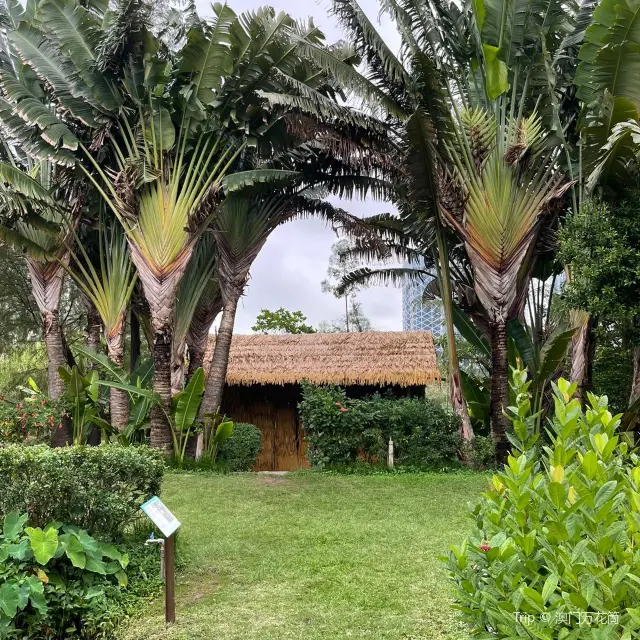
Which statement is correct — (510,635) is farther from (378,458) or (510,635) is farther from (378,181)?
Answer: (378,181)

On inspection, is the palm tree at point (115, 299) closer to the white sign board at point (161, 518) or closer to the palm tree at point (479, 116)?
the palm tree at point (479, 116)

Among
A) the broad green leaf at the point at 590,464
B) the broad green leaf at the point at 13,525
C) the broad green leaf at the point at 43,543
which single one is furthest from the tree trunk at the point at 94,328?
the broad green leaf at the point at 590,464

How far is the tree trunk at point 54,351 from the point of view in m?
11.1

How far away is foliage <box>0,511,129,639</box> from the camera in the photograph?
3.56 metres

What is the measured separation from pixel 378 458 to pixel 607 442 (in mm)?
8722

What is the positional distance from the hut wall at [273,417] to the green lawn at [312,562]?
221 inches

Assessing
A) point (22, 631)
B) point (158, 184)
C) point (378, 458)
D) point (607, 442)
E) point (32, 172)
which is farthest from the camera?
point (32, 172)

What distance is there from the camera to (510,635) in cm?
155

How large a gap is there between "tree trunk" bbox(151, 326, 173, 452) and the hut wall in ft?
13.5

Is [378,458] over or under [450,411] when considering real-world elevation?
under

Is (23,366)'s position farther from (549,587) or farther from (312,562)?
(549,587)

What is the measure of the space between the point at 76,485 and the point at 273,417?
10.3m

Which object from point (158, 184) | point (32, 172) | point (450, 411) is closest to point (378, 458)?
point (450, 411)

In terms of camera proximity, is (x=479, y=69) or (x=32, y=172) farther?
(x=32, y=172)
